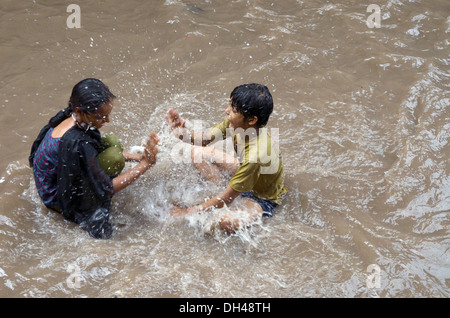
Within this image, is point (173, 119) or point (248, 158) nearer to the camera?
point (248, 158)

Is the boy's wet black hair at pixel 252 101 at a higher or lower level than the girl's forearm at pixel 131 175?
higher

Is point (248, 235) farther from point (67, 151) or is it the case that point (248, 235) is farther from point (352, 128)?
point (352, 128)

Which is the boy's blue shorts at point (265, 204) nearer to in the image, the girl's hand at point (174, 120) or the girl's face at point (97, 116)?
the girl's hand at point (174, 120)

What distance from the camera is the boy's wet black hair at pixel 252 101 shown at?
280 centimetres

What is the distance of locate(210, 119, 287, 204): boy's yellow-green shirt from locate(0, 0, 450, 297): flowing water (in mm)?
214

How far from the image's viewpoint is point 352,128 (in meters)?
3.91

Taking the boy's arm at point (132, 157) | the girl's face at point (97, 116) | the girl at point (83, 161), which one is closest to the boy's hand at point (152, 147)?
the girl at point (83, 161)

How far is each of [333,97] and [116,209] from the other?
7.70 feet

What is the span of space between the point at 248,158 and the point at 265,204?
1.42ft

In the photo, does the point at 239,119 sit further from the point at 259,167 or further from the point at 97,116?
the point at 97,116

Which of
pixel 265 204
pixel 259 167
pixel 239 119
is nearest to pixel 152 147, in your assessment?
pixel 239 119

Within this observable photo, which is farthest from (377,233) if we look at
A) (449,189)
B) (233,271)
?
(233,271)

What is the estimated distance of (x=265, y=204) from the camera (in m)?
3.09

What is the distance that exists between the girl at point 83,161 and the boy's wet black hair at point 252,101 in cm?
58
